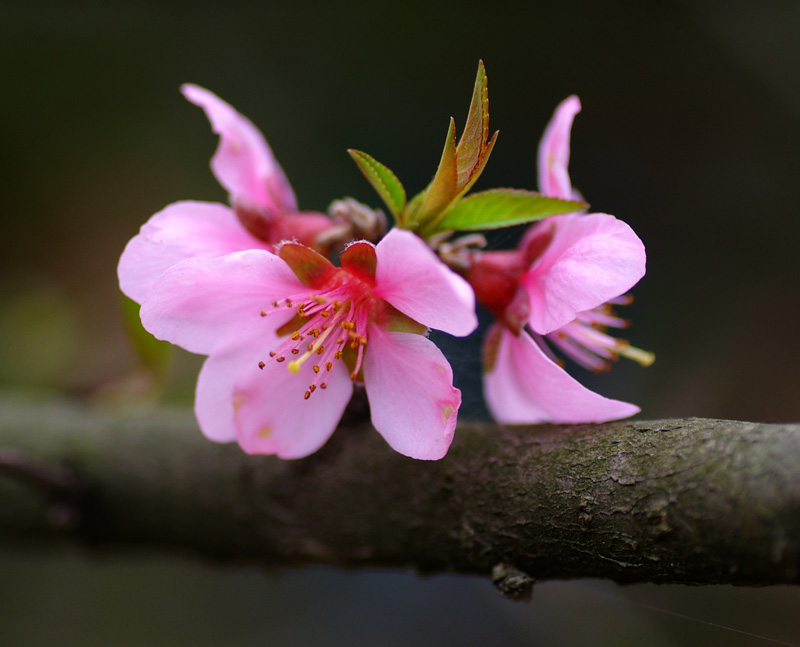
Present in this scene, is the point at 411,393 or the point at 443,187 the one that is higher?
the point at 443,187

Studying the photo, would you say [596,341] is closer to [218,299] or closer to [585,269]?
[585,269]

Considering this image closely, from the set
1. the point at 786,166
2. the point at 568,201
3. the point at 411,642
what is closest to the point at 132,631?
the point at 411,642

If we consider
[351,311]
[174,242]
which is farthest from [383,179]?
[174,242]

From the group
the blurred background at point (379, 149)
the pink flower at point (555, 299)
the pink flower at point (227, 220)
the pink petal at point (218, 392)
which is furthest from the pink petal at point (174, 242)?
the blurred background at point (379, 149)

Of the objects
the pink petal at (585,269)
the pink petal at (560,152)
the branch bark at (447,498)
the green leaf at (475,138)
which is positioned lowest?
the branch bark at (447,498)

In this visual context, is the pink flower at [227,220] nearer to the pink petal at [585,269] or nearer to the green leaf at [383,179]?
the green leaf at [383,179]

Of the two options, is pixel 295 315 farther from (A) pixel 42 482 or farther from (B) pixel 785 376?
(B) pixel 785 376
